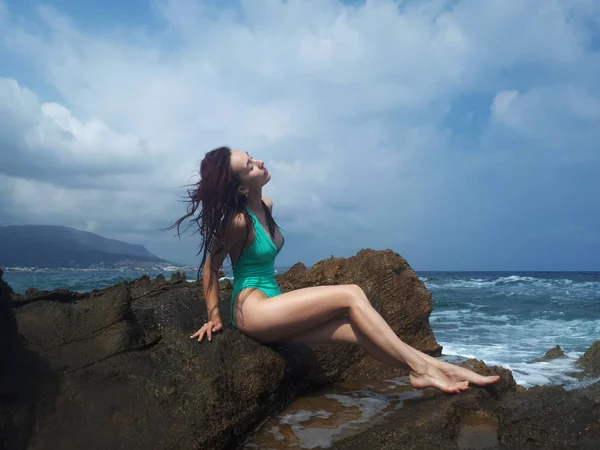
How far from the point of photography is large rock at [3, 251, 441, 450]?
264cm

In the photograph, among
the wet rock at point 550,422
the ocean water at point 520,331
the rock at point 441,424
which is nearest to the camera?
the wet rock at point 550,422

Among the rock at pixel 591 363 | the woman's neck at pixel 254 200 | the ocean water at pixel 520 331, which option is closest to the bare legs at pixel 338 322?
the woman's neck at pixel 254 200

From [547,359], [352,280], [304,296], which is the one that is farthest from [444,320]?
[304,296]

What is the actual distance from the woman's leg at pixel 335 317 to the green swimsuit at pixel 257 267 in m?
0.20

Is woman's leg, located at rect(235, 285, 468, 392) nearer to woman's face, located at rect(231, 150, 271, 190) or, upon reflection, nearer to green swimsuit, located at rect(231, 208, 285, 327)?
green swimsuit, located at rect(231, 208, 285, 327)

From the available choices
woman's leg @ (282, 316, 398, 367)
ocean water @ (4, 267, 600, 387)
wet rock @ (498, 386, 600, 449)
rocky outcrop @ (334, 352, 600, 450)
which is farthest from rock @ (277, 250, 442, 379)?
wet rock @ (498, 386, 600, 449)

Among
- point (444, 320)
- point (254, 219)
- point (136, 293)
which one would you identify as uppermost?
point (254, 219)

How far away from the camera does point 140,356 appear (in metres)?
3.12

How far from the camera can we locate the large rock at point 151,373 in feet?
8.66

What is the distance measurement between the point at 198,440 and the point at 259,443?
1.64ft

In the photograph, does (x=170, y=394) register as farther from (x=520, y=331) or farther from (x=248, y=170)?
(x=520, y=331)

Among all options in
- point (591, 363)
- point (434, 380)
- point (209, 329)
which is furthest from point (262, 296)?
point (591, 363)

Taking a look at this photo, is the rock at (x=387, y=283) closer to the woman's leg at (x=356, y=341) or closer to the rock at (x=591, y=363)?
the woman's leg at (x=356, y=341)

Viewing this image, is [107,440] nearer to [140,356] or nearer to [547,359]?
[140,356]
